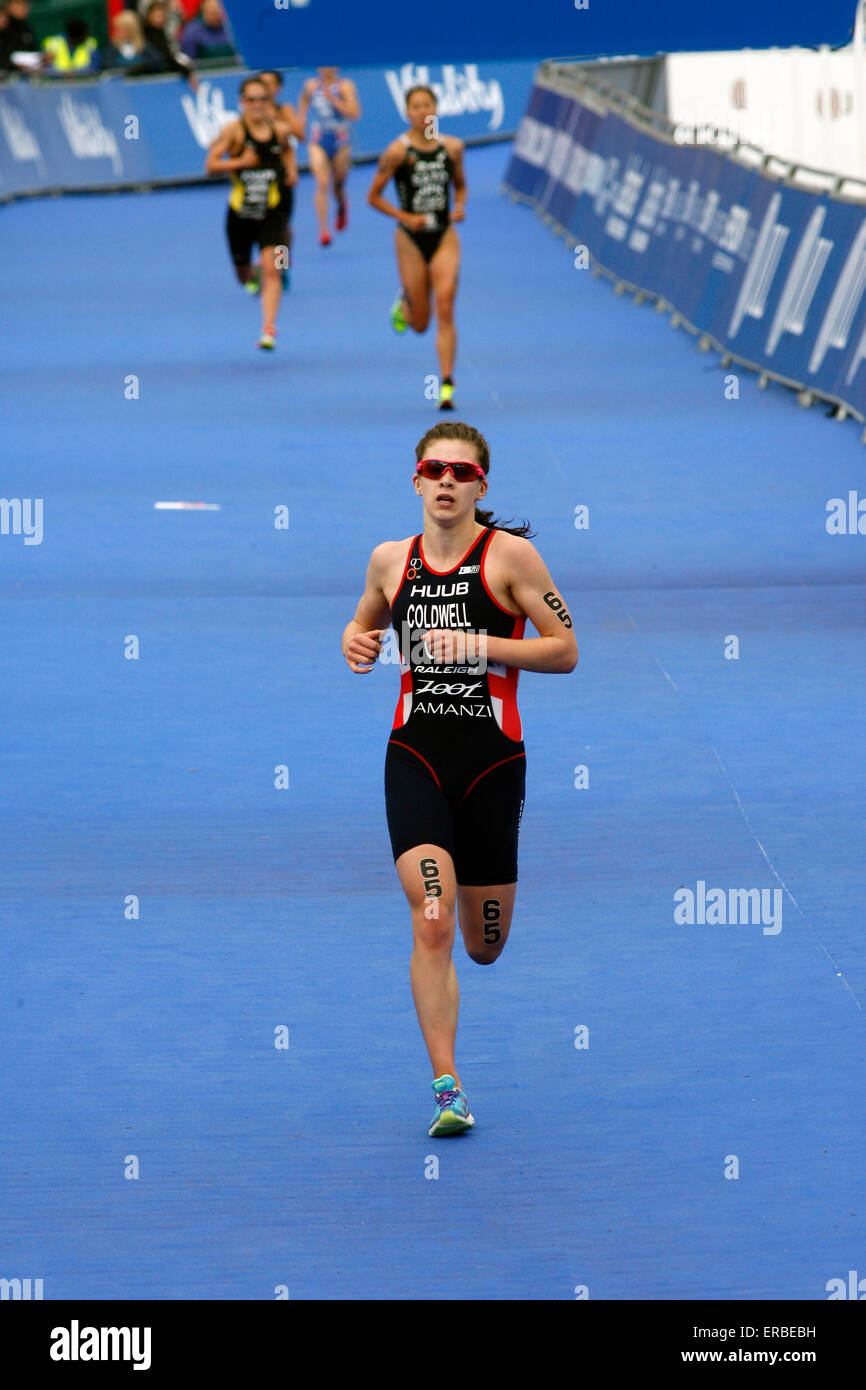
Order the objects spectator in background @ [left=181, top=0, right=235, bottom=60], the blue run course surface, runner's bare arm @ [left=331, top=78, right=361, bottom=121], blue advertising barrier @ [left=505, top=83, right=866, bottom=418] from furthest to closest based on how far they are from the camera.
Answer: spectator in background @ [left=181, top=0, right=235, bottom=60], runner's bare arm @ [left=331, top=78, right=361, bottom=121], blue advertising barrier @ [left=505, top=83, right=866, bottom=418], the blue run course surface

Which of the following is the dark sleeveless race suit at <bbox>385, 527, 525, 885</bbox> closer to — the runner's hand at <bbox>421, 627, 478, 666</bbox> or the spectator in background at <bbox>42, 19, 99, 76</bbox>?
the runner's hand at <bbox>421, 627, 478, 666</bbox>

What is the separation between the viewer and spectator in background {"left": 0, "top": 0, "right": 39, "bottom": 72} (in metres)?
38.6

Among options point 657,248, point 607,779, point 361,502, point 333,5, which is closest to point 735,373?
point 657,248

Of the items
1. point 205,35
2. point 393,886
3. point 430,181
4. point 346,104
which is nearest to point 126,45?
point 205,35

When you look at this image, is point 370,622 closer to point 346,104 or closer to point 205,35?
point 346,104

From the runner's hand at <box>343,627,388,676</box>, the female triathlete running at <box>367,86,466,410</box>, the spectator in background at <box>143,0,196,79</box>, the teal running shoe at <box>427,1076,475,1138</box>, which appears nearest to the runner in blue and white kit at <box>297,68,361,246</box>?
the spectator in background at <box>143,0,196,79</box>

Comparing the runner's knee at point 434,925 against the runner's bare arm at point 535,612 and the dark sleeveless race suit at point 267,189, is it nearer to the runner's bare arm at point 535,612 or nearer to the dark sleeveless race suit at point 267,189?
the runner's bare arm at point 535,612

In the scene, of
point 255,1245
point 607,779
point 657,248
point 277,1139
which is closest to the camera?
point 255,1245

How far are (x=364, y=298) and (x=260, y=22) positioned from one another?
18.5 m

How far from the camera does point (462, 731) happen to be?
21.5 ft

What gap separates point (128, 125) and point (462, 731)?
34367mm

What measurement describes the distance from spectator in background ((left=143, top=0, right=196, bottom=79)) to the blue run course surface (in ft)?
70.9
